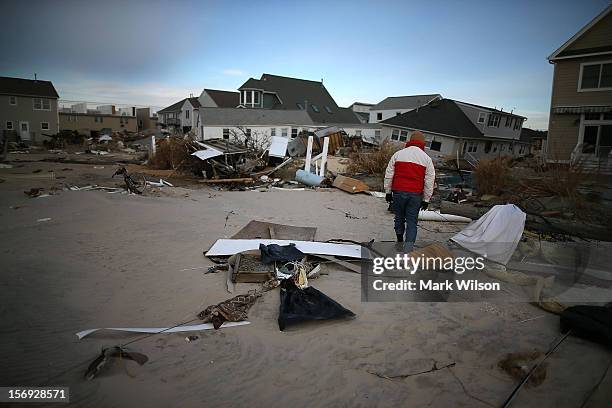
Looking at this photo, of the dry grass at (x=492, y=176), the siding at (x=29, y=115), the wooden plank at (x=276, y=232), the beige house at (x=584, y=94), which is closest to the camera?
the wooden plank at (x=276, y=232)

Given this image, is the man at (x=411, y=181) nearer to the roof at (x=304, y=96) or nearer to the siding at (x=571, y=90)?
the siding at (x=571, y=90)

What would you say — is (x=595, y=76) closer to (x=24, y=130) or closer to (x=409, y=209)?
(x=409, y=209)

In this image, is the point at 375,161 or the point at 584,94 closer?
the point at 375,161

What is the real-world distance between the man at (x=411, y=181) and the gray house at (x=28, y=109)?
44.3 m

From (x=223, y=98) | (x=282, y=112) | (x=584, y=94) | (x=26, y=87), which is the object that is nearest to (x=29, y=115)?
(x=26, y=87)

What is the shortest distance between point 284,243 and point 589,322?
423cm

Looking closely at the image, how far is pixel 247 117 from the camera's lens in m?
33.9

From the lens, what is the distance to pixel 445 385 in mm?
2922

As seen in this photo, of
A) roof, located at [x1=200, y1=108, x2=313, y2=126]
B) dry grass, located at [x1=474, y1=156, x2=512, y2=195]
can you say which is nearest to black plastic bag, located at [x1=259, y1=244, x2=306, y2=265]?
dry grass, located at [x1=474, y1=156, x2=512, y2=195]

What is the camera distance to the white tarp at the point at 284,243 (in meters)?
5.82

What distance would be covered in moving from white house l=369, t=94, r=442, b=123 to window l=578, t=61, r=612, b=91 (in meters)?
23.4

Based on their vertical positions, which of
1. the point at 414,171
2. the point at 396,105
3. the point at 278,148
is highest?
the point at 396,105

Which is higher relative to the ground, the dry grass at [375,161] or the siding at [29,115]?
the siding at [29,115]

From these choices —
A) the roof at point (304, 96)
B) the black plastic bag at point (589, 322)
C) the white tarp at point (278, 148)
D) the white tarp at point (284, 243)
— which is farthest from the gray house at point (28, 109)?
the black plastic bag at point (589, 322)
